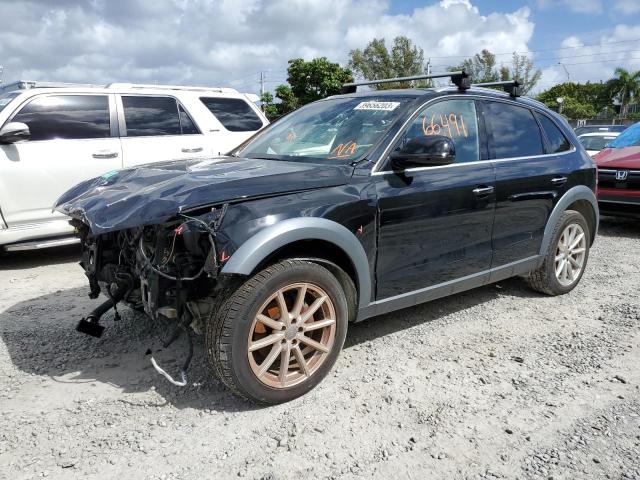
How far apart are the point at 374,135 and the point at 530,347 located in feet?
6.09

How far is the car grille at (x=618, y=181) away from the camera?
7.55 metres

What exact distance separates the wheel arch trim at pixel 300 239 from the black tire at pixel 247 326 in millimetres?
124

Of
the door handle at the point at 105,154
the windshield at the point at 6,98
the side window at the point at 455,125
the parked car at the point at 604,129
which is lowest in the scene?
the parked car at the point at 604,129

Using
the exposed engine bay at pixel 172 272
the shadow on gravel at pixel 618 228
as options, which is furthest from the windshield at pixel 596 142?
the exposed engine bay at pixel 172 272

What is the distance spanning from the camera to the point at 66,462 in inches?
99.0

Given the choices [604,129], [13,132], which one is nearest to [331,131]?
[13,132]

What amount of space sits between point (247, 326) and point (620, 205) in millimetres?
6857

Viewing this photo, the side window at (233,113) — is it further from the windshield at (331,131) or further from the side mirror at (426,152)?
the side mirror at (426,152)

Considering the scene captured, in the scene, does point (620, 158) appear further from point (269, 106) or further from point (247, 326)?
point (269, 106)

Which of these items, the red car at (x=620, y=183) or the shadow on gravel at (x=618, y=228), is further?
the shadow on gravel at (x=618, y=228)

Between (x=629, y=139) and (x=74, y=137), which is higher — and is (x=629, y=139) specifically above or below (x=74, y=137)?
below

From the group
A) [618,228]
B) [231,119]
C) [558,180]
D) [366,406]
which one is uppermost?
[231,119]

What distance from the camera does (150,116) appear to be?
6.53 metres

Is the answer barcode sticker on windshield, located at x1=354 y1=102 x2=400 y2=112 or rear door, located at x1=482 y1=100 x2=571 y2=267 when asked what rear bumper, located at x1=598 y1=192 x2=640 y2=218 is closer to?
rear door, located at x1=482 y1=100 x2=571 y2=267
